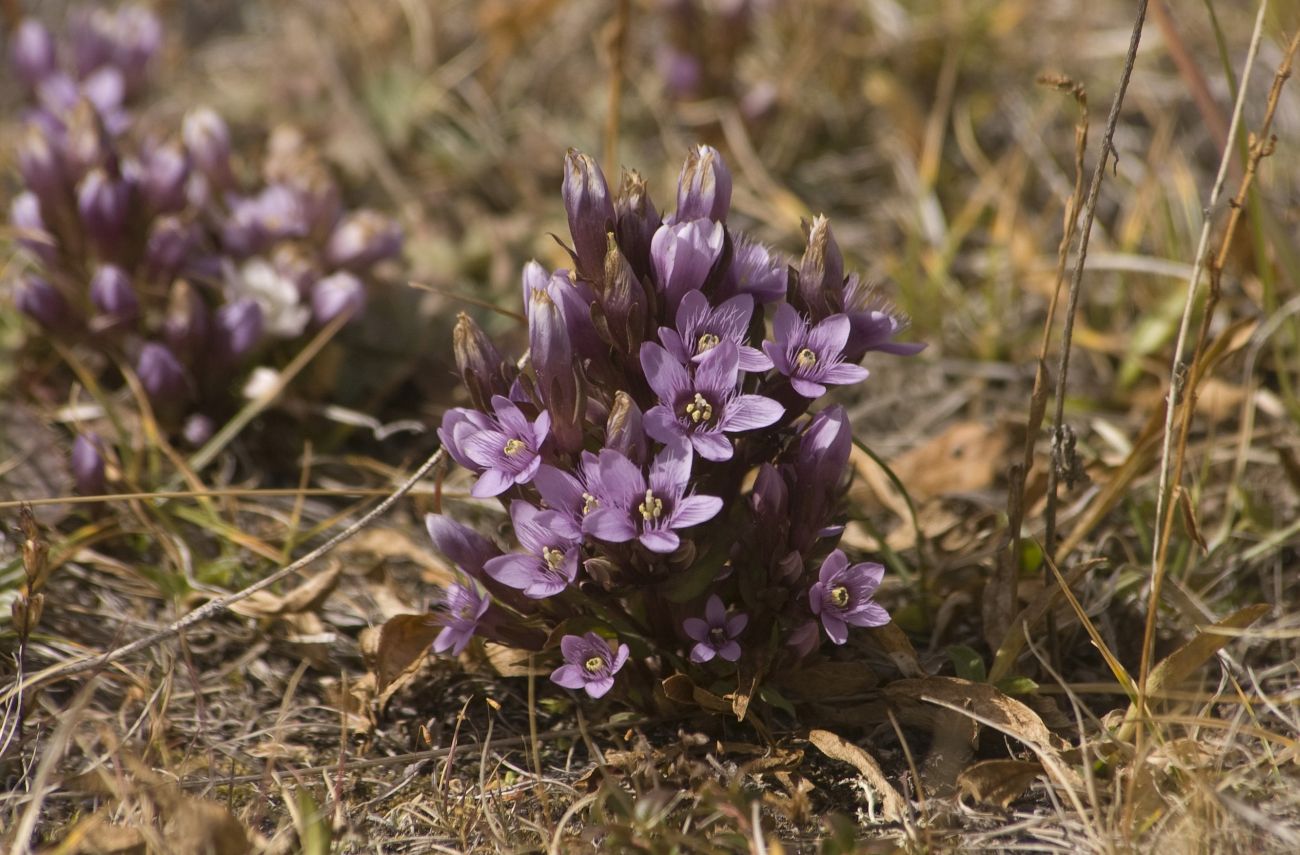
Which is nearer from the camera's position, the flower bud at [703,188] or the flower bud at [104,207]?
the flower bud at [703,188]

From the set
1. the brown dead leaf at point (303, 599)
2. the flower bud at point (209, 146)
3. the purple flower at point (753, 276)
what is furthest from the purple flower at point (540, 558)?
the flower bud at point (209, 146)

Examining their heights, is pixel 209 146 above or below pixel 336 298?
above

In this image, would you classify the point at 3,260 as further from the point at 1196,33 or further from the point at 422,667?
the point at 1196,33

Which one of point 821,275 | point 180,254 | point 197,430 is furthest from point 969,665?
point 180,254

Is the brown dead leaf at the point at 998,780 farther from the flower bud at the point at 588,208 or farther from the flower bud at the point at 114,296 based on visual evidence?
the flower bud at the point at 114,296

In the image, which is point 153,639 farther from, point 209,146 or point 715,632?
point 209,146

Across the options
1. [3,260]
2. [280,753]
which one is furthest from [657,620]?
[3,260]
